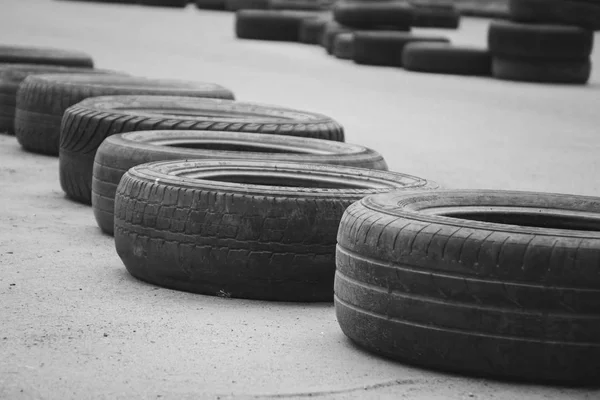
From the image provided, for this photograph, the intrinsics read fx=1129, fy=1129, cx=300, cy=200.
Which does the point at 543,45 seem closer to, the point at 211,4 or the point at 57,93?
the point at 57,93

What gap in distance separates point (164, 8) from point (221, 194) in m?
24.5

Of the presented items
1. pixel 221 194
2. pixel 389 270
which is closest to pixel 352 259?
pixel 389 270

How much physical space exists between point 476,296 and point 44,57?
22.4 ft

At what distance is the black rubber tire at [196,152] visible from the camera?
4562mm

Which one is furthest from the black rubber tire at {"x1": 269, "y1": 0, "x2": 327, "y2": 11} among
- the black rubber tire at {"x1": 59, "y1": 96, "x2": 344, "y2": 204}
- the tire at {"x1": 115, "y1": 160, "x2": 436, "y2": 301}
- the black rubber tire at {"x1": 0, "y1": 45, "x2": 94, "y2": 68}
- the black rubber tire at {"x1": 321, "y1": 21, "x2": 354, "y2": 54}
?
the tire at {"x1": 115, "y1": 160, "x2": 436, "y2": 301}

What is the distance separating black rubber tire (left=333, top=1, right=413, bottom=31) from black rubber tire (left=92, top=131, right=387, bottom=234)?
11.9 meters

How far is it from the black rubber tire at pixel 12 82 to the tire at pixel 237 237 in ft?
14.2

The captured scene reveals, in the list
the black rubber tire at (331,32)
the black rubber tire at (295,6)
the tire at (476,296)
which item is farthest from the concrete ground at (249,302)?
the black rubber tire at (295,6)

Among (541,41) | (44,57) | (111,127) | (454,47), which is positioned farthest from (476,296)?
(454,47)

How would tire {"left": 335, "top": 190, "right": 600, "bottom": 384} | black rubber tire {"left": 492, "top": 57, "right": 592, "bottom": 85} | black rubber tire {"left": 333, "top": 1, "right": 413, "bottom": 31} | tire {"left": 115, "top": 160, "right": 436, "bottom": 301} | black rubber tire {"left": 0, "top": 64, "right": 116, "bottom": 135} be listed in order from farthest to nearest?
black rubber tire {"left": 333, "top": 1, "right": 413, "bottom": 31}, black rubber tire {"left": 492, "top": 57, "right": 592, "bottom": 85}, black rubber tire {"left": 0, "top": 64, "right": 116, "bottom": 135}, tire {"left": 115, "top": 160, "right": 436, "bottom": 301}, tire {"left": 335, "top": 190, "right": 600, "bottom": 384}

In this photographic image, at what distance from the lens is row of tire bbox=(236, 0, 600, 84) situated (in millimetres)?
13281

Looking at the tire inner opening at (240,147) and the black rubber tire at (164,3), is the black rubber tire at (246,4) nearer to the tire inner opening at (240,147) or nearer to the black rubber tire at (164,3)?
the black rubber tire at (164,3)

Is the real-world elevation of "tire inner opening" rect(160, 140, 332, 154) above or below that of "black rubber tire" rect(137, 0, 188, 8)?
above

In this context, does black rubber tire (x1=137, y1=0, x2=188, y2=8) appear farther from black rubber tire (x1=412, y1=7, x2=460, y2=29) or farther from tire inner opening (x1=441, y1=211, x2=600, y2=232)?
tire inner opening (x1=441, y1=211, x2=600, y2=232)
